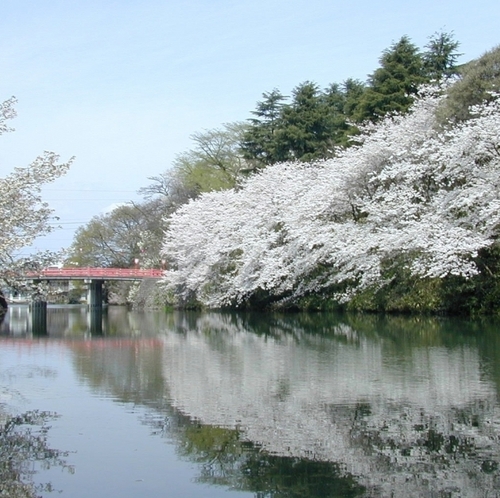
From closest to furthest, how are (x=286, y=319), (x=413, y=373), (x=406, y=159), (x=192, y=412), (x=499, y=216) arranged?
(x=192, y=412), (x=413, y=373), (x=499, y=216), (x=406, y=159), (x=286, y=319)

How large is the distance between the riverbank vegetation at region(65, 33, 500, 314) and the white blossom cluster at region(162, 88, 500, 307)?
6 cm

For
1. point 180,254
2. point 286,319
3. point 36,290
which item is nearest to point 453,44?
point 180,254

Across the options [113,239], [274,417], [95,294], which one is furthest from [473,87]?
[113,239]

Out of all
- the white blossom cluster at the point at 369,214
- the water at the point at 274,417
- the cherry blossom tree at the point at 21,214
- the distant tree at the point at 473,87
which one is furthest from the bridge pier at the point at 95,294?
the cherry blossom tree at the point at 21,214

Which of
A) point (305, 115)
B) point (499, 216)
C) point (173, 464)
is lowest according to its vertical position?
point (173, 464)

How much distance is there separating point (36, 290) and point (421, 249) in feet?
50.3

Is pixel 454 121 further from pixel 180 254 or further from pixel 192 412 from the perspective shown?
pixel 180 254

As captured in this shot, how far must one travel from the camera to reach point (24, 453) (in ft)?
27.2

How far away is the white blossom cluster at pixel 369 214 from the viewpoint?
22.6m

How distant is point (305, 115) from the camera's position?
45625 millimetres

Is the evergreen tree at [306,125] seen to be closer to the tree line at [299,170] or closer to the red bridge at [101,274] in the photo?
the tree line at [299,170]

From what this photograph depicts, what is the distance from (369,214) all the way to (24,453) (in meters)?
20.2

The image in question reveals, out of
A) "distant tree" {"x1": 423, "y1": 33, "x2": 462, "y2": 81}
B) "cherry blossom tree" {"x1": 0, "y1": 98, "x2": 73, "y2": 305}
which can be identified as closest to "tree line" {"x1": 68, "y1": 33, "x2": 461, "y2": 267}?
"distant tree" {"x1": 423, "y1": 33, "x2": 462, "y2": 81}

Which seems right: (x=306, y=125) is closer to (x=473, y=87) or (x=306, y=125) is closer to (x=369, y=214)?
(x=369, y=214)
